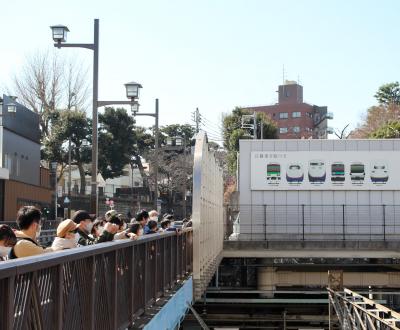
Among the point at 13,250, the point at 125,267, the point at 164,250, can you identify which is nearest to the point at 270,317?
the point at 164,250

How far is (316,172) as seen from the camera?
2339 cm

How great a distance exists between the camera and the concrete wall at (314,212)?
23.1 metres

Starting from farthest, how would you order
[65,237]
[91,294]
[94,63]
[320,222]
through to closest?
[320,222] < [94,63] < [65,237] < [91,294]

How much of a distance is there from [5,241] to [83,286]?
2.48ft

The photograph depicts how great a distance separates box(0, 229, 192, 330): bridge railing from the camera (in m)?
3.77

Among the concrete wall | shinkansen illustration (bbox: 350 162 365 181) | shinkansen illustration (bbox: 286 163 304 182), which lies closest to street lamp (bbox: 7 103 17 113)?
the concrete wall

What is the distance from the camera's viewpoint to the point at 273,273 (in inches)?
939

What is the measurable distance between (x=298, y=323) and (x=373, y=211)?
4.59 metres

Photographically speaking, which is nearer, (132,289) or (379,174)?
(132,289)

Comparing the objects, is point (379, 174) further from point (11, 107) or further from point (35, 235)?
point (11, 107)

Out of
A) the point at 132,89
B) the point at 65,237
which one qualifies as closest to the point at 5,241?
the point at 65,237

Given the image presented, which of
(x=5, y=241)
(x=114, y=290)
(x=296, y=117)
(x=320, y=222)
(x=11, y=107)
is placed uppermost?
(x=296, y=117)

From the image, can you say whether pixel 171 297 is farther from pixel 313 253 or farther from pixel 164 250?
pixel 313 253

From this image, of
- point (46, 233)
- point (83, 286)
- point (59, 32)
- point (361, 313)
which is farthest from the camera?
point (46, 233)
